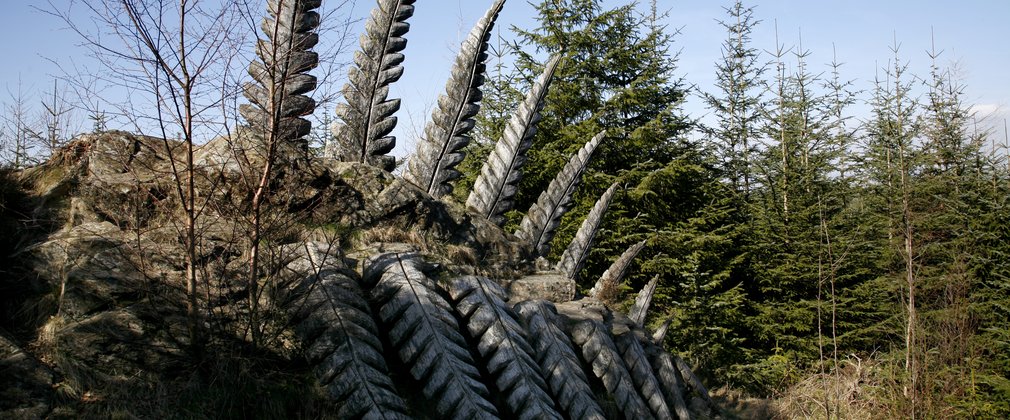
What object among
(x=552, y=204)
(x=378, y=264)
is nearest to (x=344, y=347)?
(x=378, y=264)

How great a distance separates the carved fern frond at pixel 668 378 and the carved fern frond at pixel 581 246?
1066 millimetres

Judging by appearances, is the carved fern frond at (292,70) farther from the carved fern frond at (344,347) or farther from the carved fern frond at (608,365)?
the carved fern frond at (608,365)

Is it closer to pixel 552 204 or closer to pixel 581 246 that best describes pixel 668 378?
pixel 581 246

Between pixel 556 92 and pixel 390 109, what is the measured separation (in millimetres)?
9367

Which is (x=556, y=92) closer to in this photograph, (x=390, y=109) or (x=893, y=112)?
(x=893, y=112)

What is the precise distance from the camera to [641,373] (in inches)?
206

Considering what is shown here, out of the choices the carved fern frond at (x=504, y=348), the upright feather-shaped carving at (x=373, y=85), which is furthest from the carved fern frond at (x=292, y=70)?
the carved fern frond at (x=504, y=348)

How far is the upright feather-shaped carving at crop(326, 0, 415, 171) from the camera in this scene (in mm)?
6035

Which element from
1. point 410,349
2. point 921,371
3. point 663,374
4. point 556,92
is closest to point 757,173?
point 556,92

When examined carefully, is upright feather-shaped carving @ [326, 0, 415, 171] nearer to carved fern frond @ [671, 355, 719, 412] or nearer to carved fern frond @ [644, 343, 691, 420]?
carved fern frond @ [644, 343, 691, 420]

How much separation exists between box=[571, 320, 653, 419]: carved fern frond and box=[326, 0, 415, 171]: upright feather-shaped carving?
228cm

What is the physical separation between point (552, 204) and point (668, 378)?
76.2 inches

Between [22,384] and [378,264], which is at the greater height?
[378,264]

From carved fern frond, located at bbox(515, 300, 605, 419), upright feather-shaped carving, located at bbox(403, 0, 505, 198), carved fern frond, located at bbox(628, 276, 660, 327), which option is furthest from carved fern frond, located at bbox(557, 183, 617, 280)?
carved fern frond, located at bbox(515, 300, 605, 419)
